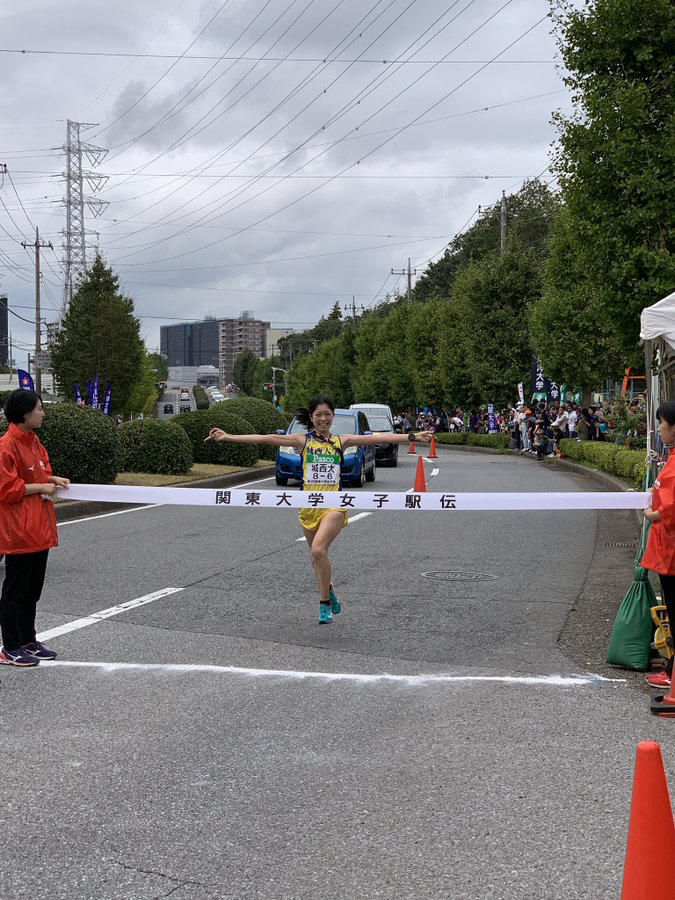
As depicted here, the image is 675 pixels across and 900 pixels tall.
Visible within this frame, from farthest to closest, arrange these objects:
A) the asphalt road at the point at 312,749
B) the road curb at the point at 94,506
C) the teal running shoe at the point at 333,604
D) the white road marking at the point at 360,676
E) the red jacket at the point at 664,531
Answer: the road curb at the point at 94,506 → the teal running shoe at the point at 333,604 → the white road marking at the point at 360,676 → the red jacket at the point at 664,531 → the asphalt road at the point at 312,749

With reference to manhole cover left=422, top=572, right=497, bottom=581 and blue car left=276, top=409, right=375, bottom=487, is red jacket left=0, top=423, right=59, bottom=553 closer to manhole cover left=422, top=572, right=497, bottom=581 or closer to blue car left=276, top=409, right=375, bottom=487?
manhole cover left=422, top=572, right=497, bottom=581

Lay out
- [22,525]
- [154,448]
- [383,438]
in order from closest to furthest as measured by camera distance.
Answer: [22,525], [383,438], [154,448]

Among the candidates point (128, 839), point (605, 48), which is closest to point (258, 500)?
point (128, 839)

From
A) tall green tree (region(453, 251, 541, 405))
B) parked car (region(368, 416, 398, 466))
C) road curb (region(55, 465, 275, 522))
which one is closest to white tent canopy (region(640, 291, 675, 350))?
road curb (region(55, 465, 275, 522))

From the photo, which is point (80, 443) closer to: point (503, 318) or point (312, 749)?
point (312, 749)

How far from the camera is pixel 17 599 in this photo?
23.2ft

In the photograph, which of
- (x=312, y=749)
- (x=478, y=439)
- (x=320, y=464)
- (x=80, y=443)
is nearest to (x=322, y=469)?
(x=320, y=464)

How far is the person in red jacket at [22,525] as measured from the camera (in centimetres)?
693

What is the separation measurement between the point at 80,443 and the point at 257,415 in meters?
17.2

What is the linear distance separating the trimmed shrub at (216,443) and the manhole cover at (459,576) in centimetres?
1664

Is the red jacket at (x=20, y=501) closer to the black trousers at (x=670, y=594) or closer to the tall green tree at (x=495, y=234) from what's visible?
the black trousers at (x=670, y=594)

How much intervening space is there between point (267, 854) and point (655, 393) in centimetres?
608

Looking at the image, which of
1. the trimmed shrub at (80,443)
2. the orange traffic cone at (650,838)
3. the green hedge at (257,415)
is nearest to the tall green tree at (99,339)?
the green hedge at (257,415)

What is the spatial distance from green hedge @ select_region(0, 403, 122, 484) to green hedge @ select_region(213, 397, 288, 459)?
43.9ft
